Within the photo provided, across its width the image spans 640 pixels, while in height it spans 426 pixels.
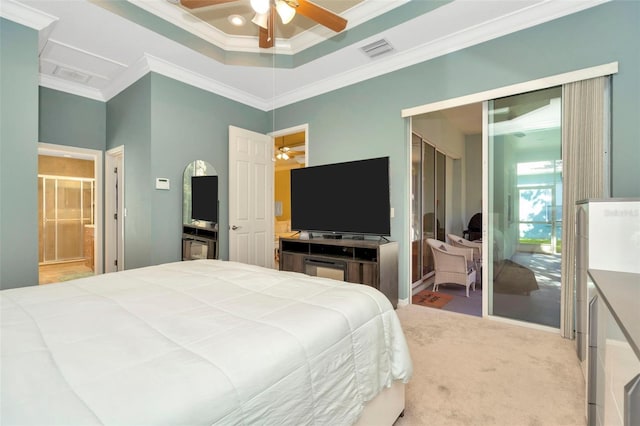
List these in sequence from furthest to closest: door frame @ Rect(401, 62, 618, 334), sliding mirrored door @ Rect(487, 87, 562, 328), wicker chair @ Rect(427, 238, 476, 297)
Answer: wicker chair @ Rect(427, 238, 476, 297)
sliding mirrored door @ Rect(487, 87, 562, 328)
door frame @ Rect(401, 62, 618, 334)

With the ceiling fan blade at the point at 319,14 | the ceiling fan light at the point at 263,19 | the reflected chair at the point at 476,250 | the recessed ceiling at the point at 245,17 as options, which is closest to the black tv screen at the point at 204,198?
the recessed ceiling at the point at 245,17

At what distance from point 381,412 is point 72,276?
6.06 m

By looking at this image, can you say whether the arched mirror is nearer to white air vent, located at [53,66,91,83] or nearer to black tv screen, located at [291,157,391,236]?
black tv screen, located at [291,157,391,236]

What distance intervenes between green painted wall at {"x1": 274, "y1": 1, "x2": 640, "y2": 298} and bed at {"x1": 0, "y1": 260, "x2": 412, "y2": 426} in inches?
90.4

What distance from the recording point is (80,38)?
3.02 metres

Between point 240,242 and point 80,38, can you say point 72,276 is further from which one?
point 80,38

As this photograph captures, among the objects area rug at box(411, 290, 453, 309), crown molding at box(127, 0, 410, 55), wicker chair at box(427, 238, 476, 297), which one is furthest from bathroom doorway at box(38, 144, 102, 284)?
wicker chair at box(427, 238, 476, 297)

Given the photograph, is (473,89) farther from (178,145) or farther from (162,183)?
(162,183)

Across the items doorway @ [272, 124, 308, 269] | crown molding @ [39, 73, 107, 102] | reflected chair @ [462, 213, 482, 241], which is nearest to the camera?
crown molding @ [39, 73, 107, 102]

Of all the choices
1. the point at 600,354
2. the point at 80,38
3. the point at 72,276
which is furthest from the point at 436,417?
the point at 72,276

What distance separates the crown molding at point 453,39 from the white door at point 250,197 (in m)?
1.16

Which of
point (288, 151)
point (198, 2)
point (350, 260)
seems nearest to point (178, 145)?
point (198, 2)

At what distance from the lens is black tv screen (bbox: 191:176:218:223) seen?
3.88 m

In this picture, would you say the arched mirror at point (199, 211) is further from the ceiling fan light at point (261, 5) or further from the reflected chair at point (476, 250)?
the reflected chair at point (476, 250)
